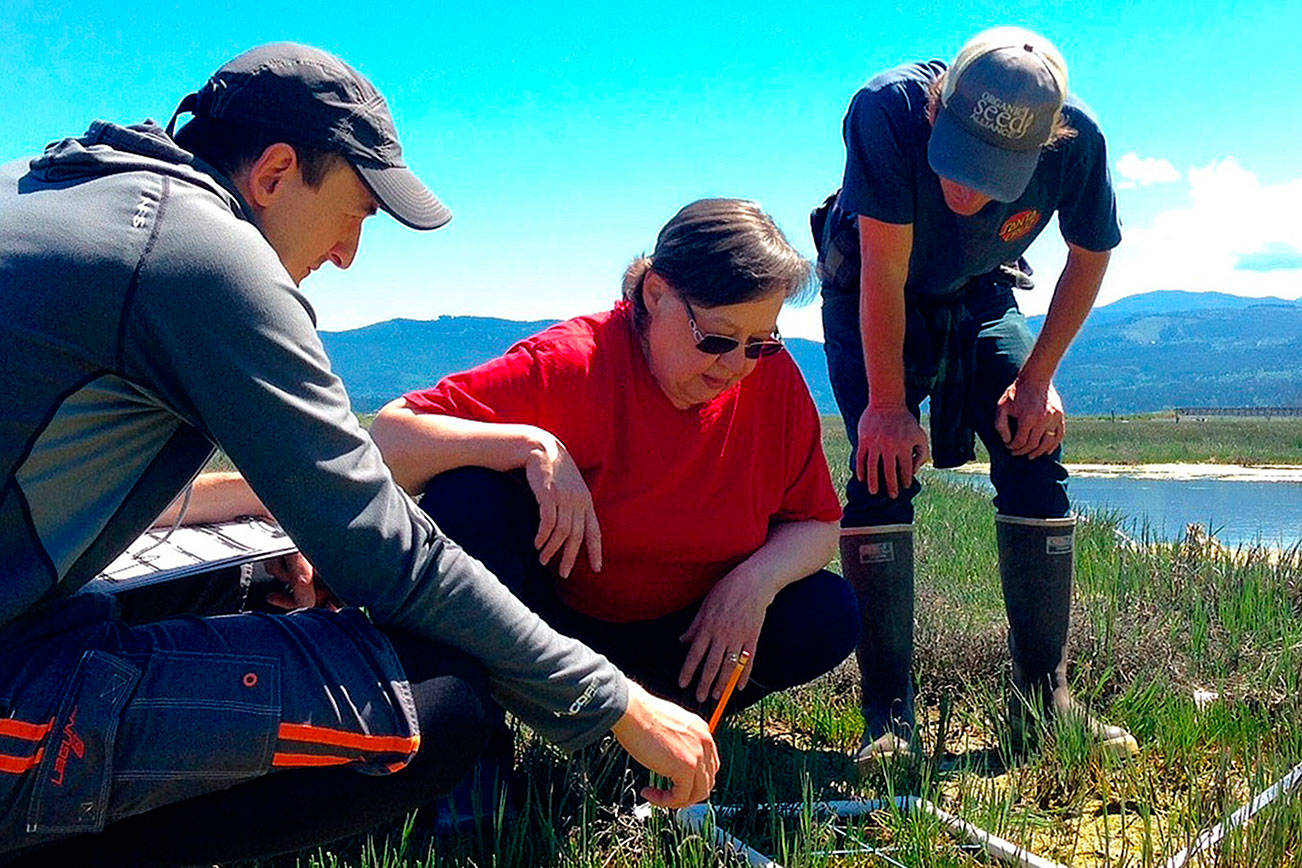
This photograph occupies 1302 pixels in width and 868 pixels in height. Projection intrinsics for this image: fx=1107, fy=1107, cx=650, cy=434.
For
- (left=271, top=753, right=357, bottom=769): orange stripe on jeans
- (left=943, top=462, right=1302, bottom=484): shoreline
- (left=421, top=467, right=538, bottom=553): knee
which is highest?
(left=421, top=467, right=538, bottom=553): knee

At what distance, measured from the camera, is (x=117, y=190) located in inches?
48.8

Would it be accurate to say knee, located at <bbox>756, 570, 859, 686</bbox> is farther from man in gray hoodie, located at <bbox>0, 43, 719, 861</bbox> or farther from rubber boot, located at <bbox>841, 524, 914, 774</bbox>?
man in gray hoodie, located at <bbox>0, 43, 719, 861</bbox>

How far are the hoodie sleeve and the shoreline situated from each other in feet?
52.1

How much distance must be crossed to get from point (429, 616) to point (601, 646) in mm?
981

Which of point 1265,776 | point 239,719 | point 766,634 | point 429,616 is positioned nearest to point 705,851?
point 766,634

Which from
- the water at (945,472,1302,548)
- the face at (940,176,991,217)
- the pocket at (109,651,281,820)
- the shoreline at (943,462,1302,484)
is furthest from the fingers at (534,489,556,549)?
the shoreline at (943,462,1302,484)

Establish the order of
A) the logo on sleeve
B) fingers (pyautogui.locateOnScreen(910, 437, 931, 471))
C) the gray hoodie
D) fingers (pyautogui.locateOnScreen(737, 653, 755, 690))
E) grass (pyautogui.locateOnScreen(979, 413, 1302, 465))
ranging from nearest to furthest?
the gray hoodie
fingers (pyautogui.locateOnScreen(737, 653, 755, 690))
the logo on sleeve
fingers (pyautogui.locateOnScreen(910, 437, 931, 471))
grass (pyautogui.locateOnScreen(979, 413, 1302, 465))

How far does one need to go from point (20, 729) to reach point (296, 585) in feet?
2.77

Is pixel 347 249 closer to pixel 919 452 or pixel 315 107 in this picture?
pixel 315 107

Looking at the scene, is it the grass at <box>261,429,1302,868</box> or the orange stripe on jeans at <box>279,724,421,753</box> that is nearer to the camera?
the orange stripe on jeans at <box>279,724,421,753</box>

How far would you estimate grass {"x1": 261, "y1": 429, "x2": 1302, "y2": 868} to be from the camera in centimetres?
193

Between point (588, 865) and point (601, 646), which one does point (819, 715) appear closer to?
point (601, 646)

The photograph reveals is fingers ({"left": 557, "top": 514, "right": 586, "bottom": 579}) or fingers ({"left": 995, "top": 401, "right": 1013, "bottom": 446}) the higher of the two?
fingers ({"left": 995, "top": 401, "right": 1013, "bottom": 446})

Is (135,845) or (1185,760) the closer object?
(135,845)
